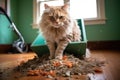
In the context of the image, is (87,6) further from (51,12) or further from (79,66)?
(79,66)

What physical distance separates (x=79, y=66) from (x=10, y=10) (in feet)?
9.34

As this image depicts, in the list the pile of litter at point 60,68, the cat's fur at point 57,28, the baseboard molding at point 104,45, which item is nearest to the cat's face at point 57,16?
the cat's fur at point 57,28

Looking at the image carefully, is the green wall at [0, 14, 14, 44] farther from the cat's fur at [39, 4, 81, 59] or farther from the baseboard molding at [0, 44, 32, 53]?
the cat's fur at [39, 4, 81, 59]

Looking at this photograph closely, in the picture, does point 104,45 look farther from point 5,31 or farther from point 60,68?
point 60,68

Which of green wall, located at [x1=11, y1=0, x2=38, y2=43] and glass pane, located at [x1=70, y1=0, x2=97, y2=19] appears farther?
green wall, located at [x1=11, y1=0, x2=38, y2=43]

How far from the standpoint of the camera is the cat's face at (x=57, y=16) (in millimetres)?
1775

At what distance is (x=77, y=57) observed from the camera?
201 centimetres

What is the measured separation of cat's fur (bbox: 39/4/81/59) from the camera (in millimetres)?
1797

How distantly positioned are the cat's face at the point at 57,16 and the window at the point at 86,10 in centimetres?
190

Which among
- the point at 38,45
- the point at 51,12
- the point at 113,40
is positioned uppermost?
the point at 51,12

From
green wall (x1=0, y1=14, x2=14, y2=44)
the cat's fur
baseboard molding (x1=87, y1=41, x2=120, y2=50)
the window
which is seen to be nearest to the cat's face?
the cat's fur

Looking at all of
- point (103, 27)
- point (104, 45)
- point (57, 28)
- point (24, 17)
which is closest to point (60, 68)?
point (57, 28)

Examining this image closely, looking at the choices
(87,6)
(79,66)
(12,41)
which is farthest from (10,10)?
(79,66)

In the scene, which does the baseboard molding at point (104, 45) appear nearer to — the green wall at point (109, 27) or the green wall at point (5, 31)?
the green wall at point (109, 27)
